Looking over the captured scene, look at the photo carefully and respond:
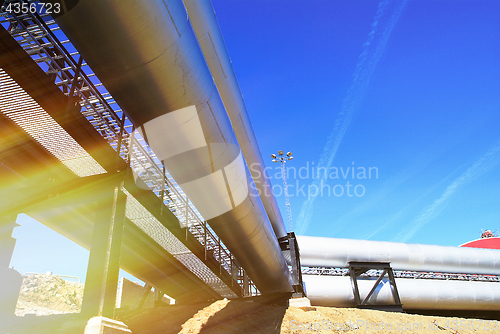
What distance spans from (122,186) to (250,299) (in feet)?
27.4

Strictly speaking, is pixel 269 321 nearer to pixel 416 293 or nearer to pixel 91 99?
pixel 91 99

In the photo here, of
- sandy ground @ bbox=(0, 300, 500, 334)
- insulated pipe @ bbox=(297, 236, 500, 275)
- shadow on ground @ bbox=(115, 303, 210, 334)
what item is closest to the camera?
shadow on ground @ bbox=(115, 303, 210, 334)

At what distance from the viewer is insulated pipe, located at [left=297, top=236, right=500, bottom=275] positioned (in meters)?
17.0

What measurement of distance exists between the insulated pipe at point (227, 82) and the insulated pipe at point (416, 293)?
24.0ft

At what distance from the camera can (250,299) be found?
1237cm

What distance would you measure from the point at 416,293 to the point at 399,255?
2103 millimetres

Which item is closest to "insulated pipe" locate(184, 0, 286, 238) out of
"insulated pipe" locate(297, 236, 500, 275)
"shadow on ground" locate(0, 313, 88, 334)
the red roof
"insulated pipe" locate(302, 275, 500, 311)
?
"shadow on ground" locate(0, 313, 88, 334)

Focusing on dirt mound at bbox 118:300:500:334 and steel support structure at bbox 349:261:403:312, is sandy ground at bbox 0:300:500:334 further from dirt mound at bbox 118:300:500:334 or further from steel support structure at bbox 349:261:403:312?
steel support structure at bbox 349:261:403:312

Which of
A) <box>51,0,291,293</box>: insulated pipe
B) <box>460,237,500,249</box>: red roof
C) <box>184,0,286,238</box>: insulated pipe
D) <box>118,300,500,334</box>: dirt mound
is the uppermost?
<box>460,237,500,249</box>: red roof

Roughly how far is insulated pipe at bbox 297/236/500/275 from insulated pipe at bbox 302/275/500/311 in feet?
2.83

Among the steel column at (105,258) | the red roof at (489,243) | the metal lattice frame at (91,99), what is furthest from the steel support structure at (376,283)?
the red roof at (489,243)

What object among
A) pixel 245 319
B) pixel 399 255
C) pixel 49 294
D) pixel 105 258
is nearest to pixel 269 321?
pixel 245 319

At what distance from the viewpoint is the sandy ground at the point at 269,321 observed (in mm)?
8250

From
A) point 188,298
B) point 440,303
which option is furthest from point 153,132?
point 440,303
